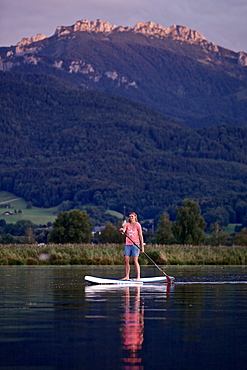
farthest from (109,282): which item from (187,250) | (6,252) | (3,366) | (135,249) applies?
(187,250)

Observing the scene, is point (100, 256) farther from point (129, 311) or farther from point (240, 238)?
point (240, 238)

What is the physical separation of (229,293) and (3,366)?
11.3m

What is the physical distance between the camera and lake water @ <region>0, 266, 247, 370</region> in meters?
9.11

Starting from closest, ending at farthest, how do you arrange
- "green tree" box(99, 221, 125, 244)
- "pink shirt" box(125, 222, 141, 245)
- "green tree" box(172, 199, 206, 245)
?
"pink shirt" box(125, 222, 141, 245) → "green tree" box(172, 199, 206, 245) → "green tree" box(99, 221, 125, 244)

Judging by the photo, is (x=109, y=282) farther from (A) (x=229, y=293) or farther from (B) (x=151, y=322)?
(B) (x=151, y=322)

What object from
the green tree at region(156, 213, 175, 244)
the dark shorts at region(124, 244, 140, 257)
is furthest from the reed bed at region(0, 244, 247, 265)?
the green tree at region(156, 213, 175, 244)

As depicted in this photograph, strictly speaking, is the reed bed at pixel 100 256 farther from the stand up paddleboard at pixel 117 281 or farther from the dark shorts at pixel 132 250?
the stand up paddleboard at pixel 117 281

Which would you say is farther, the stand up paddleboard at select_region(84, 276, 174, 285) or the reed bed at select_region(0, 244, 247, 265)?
the reed bed at select_region(0, 244, 247, 265)

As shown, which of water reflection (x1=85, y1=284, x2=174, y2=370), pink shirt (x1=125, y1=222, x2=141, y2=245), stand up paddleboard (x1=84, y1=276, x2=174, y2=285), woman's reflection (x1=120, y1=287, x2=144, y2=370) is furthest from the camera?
pink shirt (x1=125, y1=222, x2=141, y2=245)

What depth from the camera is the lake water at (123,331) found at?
9106 millimetres

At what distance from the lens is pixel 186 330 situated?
37.6ft

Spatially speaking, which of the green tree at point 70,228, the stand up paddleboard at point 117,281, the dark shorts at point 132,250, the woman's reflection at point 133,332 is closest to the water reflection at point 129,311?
the woman's reflection at point 133,332

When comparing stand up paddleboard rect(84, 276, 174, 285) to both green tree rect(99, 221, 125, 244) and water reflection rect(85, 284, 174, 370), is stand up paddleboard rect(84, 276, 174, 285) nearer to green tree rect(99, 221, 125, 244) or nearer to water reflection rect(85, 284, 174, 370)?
water reflection rect(85, 284, 174, 370)

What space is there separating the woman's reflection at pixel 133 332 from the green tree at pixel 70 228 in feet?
185
